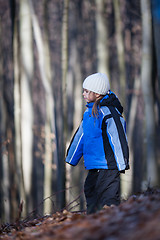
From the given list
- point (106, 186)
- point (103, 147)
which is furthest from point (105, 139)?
point (106, 186)

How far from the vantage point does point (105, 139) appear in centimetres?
423

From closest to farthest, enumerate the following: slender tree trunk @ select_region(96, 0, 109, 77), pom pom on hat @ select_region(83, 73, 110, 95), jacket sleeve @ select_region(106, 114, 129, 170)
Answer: jacket sleeve @ select_region(106, 114, 129, 170) → pom pom on hat @ select_region(83, 73, 110, 95) → slender tree trunk @ select_region(96, 0, 109, 77)

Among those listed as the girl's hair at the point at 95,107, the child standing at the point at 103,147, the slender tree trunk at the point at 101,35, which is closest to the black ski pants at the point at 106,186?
the child standing at the point at 103,147

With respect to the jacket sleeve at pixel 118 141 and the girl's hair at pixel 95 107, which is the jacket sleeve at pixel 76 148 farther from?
the jacket sleeve at pixel 118 141

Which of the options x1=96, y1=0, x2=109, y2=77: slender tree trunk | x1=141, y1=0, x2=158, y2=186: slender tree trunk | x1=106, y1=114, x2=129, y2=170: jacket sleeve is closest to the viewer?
x1=106, y1=114, x2=129, y2=170: jacket sleeve

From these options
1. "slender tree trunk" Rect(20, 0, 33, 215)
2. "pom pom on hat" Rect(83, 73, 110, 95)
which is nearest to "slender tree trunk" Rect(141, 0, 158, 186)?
"slender tree trunk" Rect(20, 0, 33, 215)

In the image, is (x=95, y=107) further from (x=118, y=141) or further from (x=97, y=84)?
(x=118, y=141)

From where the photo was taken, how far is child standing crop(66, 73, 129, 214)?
13.6 feet

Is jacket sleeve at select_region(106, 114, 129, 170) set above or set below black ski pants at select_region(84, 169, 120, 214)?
above

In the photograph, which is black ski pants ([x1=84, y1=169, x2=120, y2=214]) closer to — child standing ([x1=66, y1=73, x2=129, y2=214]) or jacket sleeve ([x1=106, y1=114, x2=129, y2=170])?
child standing ([x1=66, y1=73, x2=129, y2=214])

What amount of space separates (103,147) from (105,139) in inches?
3.9

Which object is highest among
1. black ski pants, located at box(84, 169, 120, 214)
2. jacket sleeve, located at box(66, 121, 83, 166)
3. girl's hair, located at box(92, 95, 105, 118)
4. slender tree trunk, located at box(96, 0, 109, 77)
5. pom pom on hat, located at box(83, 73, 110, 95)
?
slender tree trunk, located at box(96, 0, 109, 77)

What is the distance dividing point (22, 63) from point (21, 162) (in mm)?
2372

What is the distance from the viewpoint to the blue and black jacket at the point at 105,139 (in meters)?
4.11
